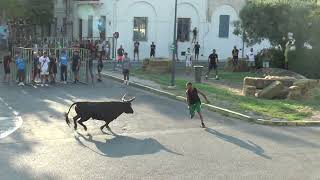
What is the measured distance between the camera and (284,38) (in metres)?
33.4

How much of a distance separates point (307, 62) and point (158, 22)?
1371 cm

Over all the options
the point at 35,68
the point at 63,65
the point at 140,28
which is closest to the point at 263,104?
the point at 63,65

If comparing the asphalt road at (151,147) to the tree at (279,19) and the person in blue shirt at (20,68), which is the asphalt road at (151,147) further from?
the tree at (279,19)

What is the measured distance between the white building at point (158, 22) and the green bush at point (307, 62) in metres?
11.0

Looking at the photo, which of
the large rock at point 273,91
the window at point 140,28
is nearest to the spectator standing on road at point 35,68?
the large rock at point 273,91

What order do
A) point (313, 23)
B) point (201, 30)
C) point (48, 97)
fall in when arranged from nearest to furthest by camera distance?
point (48, 97) → point (313, 23) → point (201, 30)

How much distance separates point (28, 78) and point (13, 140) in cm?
1370

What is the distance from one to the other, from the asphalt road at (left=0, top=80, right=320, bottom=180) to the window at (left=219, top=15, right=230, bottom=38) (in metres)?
25.6

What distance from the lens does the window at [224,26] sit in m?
45.5

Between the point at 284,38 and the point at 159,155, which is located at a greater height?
the point at 284,38

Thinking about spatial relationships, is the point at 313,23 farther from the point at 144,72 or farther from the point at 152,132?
the point at 152,132

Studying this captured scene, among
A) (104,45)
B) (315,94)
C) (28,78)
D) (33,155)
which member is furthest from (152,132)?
(104,45)

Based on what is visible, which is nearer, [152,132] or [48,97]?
[152,132]

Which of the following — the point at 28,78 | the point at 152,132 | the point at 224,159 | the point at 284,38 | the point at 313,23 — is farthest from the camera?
the point at 284,38
